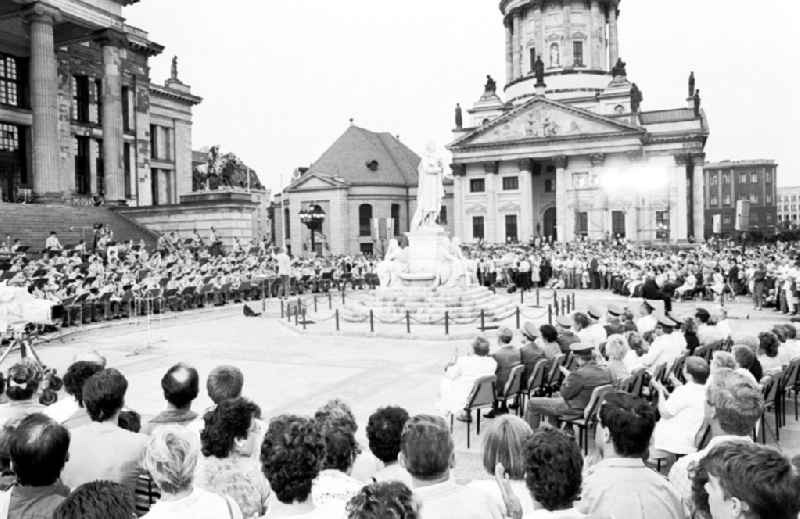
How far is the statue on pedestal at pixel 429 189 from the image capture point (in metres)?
22.4

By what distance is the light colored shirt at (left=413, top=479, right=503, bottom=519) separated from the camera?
3.56 metres

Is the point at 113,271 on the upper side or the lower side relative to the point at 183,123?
lower

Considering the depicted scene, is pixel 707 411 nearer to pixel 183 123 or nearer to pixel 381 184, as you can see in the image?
pixel 183 123

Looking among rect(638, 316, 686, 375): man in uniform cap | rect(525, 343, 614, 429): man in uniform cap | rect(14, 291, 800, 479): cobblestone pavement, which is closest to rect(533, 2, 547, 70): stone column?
rect(14, 291, 800, 479): cobblestone pavement

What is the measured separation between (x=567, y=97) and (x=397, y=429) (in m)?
69.8

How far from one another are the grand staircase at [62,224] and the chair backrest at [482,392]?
85.1 ft

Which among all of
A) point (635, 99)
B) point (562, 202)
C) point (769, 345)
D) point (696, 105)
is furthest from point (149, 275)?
point (696, 105)

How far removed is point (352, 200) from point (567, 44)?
95.5 feet

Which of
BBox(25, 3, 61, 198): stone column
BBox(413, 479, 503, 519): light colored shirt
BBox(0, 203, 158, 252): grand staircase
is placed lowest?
BBox(413, 479, 503, 519): light colored shirt

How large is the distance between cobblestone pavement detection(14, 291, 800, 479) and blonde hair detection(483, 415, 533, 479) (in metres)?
3.59

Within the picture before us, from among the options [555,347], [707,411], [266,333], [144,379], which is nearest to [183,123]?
Result: [266,333]

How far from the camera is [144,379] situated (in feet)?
44.0

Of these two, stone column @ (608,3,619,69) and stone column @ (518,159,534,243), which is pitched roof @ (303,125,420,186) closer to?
stone column @ (518,159,534,243)

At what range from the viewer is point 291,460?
3.55 m
